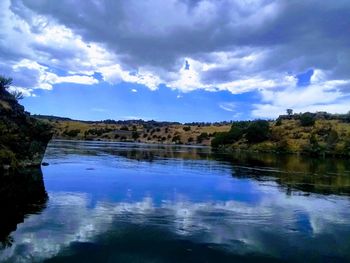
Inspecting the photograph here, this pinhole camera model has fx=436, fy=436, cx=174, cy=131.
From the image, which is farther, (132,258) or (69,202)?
(69,202)

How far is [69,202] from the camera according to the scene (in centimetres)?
2972

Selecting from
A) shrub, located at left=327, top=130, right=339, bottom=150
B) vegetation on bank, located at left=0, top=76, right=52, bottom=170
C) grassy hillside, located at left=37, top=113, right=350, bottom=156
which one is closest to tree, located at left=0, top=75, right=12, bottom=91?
vegetation on bank, located at left=0, top=76, right=52, bottom=170

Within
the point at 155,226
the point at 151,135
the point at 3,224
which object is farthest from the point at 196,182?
the point at 151,135

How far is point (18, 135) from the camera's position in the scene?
4506 cm

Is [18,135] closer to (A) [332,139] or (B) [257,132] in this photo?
(A) [332,139]

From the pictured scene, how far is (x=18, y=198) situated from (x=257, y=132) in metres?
110

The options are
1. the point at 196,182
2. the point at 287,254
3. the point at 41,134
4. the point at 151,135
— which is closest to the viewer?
the point at 287,254

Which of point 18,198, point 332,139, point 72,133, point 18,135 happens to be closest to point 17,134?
point 18,135

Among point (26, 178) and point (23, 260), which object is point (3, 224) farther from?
point (26, 178)

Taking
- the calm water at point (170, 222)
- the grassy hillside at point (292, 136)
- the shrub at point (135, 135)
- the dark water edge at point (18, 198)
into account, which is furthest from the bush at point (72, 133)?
the calm water at point (170, 222)

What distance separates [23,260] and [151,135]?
574 ft

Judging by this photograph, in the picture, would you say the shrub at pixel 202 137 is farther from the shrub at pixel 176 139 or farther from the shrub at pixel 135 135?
the shrub at pixel 135 135

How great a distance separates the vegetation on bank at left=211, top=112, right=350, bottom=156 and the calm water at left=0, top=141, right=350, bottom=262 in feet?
246

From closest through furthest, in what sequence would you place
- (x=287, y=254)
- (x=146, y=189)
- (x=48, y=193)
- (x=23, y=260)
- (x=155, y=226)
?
(x=23, y=260) → (x=287, y=254) → (x=155, y=226) → (x=48, y=193) → (x=146, y=189)
